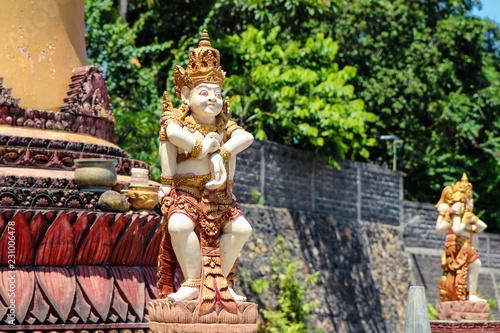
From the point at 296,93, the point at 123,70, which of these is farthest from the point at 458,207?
the point at 123,70

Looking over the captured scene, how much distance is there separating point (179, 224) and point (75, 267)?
184 centimetres

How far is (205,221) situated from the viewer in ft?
20.7

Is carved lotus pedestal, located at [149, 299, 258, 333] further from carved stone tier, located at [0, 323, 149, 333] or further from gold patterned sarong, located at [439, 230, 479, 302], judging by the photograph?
gold patterned sarong, located at [439, 230, 479, 302]

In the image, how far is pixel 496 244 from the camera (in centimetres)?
2111

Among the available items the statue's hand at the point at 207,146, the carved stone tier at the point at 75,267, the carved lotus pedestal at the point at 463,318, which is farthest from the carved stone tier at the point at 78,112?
the carved lotus pedestal at the point at 463,318

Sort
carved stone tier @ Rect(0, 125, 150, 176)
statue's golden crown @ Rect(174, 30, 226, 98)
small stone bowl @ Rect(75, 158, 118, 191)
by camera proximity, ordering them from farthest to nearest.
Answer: carved stone tier @ Rect(0, 125, 150, 176) → small stone bowl @ Rect(75, 158, 118, 191) → statue's golden crown @ Rect(174, 30, 226, 98)

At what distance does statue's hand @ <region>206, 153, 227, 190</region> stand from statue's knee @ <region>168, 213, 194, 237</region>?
1.04 feet

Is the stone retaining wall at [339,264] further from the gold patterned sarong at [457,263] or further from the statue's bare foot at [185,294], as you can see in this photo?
the statue's bare foot at [185,294]

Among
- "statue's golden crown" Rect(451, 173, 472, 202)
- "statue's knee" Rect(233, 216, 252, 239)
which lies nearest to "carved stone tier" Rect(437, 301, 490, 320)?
"statue's golden crown" Rect(451, 173, 472, 202)

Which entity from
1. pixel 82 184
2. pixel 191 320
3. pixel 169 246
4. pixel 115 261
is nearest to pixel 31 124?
pixel 82 184

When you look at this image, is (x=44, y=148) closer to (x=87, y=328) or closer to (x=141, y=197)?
(x=141, y=197)

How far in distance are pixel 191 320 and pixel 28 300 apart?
1909 mm

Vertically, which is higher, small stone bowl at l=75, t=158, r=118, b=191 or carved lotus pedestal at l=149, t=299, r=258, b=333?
small stone bowl at l=75, t=158, r=118, b=191

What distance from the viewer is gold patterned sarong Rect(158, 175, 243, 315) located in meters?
6.15
